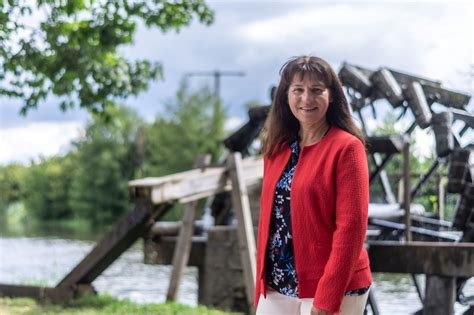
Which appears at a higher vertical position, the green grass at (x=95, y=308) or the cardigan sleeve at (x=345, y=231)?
the cardigan sleeve at (x=345, y=231)

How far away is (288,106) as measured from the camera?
3617mm

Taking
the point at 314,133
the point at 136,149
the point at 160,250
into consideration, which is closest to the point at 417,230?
the point at 160,250

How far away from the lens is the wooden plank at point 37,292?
9609 mm

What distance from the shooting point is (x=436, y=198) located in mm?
10469

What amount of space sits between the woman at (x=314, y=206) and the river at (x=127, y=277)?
4.52 m

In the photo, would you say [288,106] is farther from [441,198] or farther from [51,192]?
[51,192]

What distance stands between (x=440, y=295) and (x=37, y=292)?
4.81 m

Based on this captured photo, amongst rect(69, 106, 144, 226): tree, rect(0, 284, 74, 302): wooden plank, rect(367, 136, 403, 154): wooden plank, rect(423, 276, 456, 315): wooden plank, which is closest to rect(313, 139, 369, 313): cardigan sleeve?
rect(423, 276, 456, 315): wooden plank

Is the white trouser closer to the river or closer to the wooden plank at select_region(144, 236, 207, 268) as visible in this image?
the river

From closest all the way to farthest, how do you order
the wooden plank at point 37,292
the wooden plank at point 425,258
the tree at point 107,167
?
the wooden plank at point 425,258, the wooden plank at point 37,292, the tree at point 107,167

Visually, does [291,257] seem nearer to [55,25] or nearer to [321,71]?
[321,71]

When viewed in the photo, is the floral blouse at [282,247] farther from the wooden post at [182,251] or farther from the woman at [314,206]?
the wooden post at [182,251]

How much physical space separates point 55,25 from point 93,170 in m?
52.0

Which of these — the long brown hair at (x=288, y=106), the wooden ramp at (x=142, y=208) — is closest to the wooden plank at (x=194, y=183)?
the wooden ramp at (x=142, y=208)
